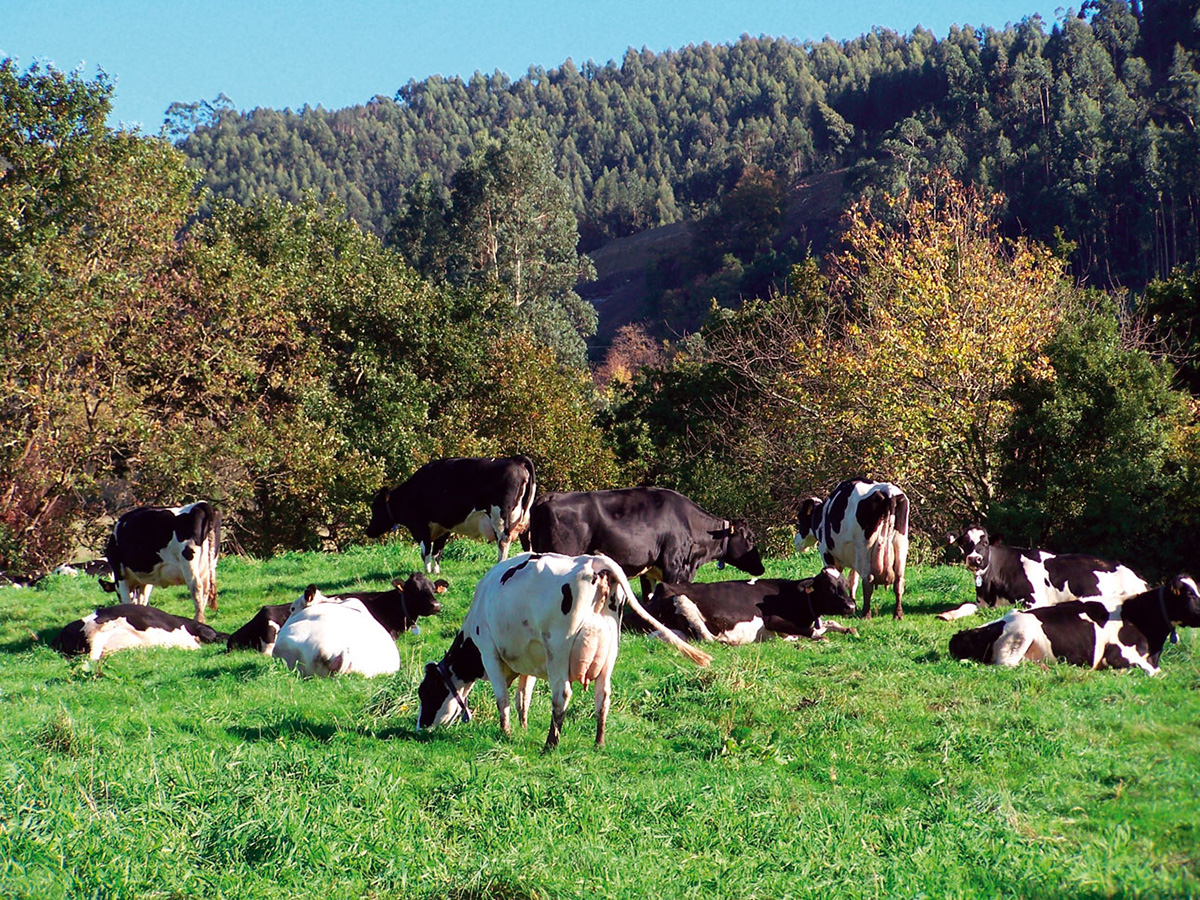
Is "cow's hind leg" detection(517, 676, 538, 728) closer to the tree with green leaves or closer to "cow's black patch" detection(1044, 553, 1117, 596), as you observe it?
"cow's black patch" detection(1044, 553, 1117, 596)

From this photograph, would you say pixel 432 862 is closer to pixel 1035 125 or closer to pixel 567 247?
pixel 567 247

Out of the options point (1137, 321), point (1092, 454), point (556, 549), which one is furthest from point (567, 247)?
point (556, 549)

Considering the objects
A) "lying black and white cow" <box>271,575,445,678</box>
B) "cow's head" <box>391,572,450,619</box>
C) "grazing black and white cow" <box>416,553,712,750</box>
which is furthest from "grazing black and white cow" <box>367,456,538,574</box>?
"grazing black and white cow" <box>416,553,712,750</box>

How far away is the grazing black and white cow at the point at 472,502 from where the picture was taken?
18.0m

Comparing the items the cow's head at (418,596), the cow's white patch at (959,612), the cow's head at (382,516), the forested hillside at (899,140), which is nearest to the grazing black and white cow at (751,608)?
the cow's white patch at (959,612)

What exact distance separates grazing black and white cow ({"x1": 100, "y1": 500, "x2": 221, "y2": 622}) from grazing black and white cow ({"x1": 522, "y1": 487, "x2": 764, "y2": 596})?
4901mm

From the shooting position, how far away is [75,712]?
915cm

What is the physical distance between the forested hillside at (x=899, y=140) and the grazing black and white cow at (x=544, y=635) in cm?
2812

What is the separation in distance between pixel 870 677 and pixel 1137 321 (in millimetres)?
23896

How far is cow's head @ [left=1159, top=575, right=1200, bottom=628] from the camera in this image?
36.3ft

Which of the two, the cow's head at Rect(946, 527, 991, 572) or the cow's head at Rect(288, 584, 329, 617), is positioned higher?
the cow's head at Rect(946, 527, 991, 572)

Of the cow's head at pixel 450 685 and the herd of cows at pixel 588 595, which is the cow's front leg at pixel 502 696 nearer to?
the herd of cows at pixel 588 595

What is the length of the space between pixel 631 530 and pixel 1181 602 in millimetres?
6791

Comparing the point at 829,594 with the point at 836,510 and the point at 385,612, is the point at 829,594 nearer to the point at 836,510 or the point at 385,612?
the point at 836,510
